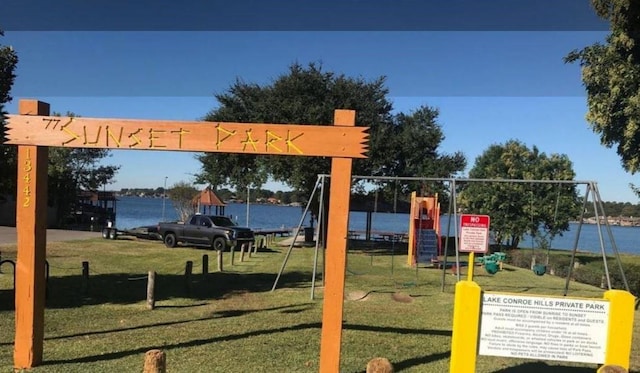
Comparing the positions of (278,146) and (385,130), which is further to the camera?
(385,130)

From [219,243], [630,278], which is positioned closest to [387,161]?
[219,243]

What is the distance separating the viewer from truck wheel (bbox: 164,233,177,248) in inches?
1029

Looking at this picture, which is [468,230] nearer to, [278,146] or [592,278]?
[592,278]

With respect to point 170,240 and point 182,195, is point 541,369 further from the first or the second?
point 182,195

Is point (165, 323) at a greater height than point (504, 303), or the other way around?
point (504, 303)

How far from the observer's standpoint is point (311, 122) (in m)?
25.3

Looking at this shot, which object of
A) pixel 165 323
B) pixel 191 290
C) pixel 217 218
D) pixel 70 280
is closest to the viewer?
pixel 165 323

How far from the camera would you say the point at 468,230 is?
13.3 m

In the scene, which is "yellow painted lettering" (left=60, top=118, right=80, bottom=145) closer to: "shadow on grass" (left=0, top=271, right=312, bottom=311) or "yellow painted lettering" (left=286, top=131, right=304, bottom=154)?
"yellow painted lettering" (left=286, top=131, right=304, bottom=154)

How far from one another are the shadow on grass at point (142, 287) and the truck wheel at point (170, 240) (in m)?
10.8

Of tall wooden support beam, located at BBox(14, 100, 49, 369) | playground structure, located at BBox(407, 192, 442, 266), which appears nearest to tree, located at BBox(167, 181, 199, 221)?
playground structure, located at BBox(407, 192, 442, 266)

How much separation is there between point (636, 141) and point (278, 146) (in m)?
9.86
